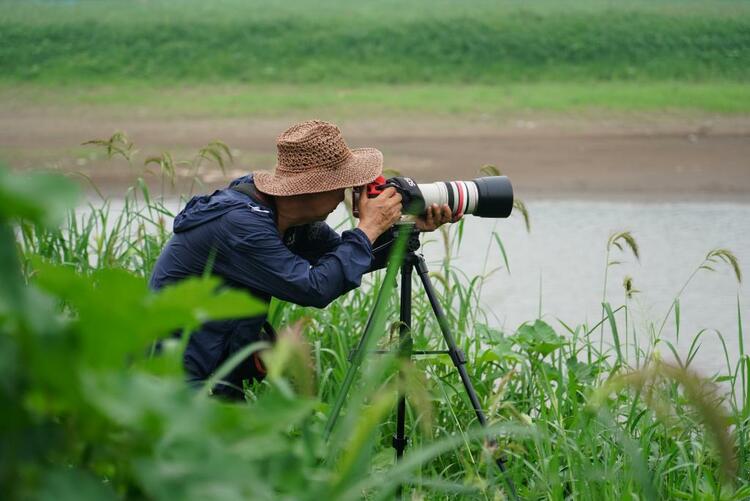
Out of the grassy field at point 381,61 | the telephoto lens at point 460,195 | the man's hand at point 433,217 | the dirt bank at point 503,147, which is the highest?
the telephoto lens at point 460,195

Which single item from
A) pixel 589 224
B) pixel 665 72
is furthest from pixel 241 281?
pixel 665 72

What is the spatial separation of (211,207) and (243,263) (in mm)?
170

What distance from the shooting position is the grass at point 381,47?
12.5 metres

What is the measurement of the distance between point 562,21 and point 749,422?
39.7 ft

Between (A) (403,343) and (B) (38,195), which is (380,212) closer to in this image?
(A) (403,343)

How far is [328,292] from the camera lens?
2855 mm

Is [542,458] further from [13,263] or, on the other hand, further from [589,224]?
[589,224]

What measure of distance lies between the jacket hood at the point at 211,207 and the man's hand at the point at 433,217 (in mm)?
392

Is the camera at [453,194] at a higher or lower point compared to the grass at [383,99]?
higher

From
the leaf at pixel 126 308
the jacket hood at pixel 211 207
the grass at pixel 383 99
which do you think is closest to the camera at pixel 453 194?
the jacket hood at pixel 211 207

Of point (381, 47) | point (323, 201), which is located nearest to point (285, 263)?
point (323, 201)

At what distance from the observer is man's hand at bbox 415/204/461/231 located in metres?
3.00

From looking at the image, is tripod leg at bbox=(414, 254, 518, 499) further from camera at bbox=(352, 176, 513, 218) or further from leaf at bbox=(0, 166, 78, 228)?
leaf at bbox=(0, 166, 78, 228)

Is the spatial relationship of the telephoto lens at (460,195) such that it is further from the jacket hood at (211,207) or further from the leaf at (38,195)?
the leaf at (38,195)
